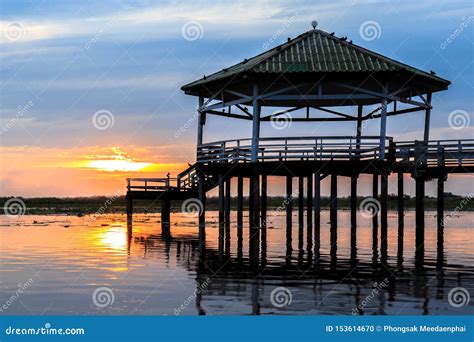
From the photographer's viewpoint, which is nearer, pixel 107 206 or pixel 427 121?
pixel 427 121

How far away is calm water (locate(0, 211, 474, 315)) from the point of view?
1548 centimetres

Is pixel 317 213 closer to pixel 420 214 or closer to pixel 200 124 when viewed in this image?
pixel 420 214

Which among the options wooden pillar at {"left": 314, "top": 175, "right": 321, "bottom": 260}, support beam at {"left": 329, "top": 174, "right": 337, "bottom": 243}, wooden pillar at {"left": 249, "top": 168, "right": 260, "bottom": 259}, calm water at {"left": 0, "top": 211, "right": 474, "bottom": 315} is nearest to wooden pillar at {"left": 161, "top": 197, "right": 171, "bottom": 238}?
wooden pillar at {"left": 249, "top": 168, "right": 260, "bottom": 259}

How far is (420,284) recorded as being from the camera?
18688mm

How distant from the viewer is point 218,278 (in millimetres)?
19562

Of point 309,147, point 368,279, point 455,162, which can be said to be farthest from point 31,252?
point 455,162

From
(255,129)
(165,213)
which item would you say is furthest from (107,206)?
(255,129)

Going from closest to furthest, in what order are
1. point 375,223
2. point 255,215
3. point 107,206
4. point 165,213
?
point 255,215 < point 375,223 < point 165,213 < point 107,206

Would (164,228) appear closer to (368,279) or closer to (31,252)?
(31,252)

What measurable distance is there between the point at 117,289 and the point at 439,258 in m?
12.2

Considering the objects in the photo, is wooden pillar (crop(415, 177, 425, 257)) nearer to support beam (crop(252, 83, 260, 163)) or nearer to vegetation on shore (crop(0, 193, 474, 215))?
support beam (crop(252, 83, 260, 163))

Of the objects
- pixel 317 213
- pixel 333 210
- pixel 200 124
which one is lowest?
pixel 317 213

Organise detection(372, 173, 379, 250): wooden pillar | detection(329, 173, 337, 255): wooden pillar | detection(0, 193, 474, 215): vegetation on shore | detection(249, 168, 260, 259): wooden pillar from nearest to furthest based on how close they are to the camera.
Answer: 1. detection(249, 168, 260, 259): wooden pillar
2. detection(329, 173, 337, 255): wooden pillar
3. detection(372, 173, 379, 250): wooden pillar
4. detection(0, 193, 474, 215): vegetation on shore

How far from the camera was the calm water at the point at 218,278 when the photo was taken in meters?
15.5
